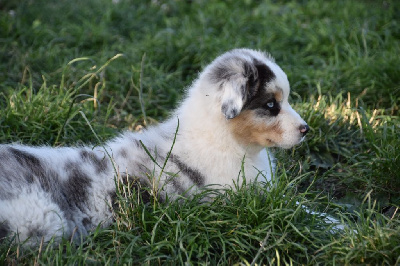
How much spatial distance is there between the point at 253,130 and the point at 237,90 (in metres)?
0.40

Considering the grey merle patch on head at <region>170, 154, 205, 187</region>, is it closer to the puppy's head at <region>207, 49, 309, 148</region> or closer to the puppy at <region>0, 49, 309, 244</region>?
the puppy at <region>0, 49, 309, 244</region>

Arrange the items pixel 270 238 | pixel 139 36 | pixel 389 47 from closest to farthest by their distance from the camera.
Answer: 1. pixel 270 238
2. pixel 389 47
3. pixel 139 36

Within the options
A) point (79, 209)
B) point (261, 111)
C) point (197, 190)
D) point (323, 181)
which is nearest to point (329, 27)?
point (323, 181)

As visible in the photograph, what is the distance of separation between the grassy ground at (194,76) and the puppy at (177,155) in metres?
0.17

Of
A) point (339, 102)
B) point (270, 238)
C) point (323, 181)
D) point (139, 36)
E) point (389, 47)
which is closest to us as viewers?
point (270, 238)

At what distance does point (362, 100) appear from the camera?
654cm

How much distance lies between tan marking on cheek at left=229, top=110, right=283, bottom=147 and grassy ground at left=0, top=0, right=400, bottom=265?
0.27 metres

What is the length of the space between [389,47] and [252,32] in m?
1.89

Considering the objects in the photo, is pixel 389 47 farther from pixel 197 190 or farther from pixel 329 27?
pixel 197 190

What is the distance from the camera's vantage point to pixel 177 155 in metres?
4.49

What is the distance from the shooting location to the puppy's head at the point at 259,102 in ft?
14.5

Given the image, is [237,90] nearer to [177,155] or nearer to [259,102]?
[259,102]

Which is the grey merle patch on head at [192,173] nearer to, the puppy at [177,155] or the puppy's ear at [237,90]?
the puppy at [177,155]

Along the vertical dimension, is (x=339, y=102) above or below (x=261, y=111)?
below
